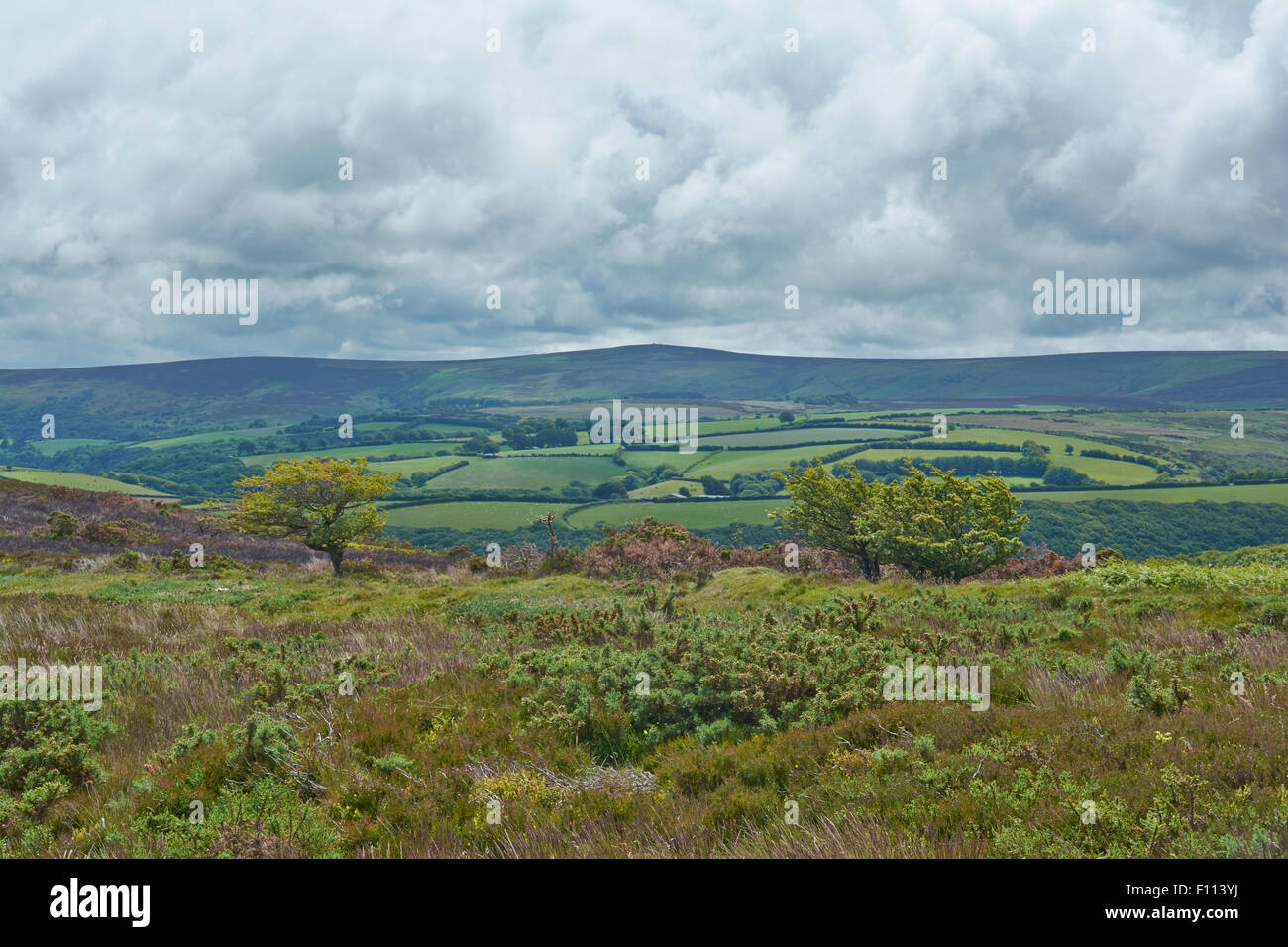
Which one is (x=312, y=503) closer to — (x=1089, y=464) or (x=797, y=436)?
(x=1089, y=464)

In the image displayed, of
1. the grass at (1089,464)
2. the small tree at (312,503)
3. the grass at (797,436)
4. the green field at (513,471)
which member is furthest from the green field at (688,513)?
the grass at (797,436)

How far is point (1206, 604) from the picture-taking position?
473 inches

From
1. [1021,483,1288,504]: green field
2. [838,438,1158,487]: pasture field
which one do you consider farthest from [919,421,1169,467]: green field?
[1021,483,1288,504]: green field

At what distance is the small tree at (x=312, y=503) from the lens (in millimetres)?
28969

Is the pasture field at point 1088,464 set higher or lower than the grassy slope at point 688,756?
higher

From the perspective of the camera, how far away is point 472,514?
286ft

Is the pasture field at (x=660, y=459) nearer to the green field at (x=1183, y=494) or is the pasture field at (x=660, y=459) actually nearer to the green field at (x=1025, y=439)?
the green field at (x=1025, y=439)

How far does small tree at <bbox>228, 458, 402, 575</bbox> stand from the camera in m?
29.0

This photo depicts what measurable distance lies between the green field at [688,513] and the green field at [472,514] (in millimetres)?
4439

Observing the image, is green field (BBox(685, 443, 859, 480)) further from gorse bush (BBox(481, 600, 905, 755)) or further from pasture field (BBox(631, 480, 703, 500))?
gorse bush (BBox(481, 600, 905, 755))

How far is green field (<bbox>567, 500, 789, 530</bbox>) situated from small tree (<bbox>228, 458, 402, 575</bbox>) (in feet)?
141

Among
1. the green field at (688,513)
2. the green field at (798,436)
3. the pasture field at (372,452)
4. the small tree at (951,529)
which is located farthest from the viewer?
the green field at (798,436)
